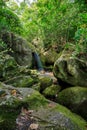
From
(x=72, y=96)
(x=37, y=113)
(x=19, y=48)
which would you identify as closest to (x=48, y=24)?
(x=19, y=48)

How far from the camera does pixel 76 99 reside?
776cm

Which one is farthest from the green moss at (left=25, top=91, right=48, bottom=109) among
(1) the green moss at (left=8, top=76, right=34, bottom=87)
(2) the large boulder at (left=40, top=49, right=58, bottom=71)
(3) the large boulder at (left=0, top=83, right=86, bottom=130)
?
→ (2) the large boulder at (left=40, top=49, right=58, bottom=71)

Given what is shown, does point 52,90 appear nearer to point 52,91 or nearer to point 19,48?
point 52,91

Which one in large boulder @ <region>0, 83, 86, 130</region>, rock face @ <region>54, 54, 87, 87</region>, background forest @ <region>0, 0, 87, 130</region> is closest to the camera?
large boulder @ <region>0, 83, 86, 130</region>

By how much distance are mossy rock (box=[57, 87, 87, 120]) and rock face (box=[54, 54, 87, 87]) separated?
1.04 metres

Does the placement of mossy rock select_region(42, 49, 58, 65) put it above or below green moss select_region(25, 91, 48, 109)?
below

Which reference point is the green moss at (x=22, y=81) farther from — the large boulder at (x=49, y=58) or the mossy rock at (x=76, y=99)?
the large boulder at (x=49, y=58)

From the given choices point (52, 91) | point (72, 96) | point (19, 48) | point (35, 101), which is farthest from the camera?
point (19, 48)

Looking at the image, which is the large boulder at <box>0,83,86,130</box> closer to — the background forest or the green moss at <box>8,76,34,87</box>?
the background forest

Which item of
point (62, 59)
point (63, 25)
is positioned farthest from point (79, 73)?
point (63, 25)

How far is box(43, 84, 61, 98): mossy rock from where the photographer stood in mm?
9320

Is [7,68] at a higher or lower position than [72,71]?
lower

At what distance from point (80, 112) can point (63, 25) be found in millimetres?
12688

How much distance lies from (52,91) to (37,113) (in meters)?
3.62
